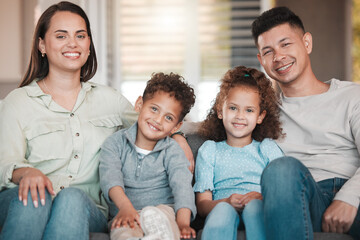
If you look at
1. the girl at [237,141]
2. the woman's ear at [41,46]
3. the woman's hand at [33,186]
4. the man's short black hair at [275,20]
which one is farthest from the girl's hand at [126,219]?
the man's short black hair at [275,20]

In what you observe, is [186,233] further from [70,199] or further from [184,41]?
[184,41]

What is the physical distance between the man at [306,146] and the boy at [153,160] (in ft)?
1.25

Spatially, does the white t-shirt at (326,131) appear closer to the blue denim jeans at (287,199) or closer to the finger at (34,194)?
the blue denim jeans at (287,199)

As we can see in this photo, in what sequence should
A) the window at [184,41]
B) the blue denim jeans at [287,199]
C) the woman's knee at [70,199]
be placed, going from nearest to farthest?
the blue denim jeans at [287,199], the woman's knee at [70,199], the window at [184,41]

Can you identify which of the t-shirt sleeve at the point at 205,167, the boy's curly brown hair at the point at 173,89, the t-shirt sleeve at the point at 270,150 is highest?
the boy's curly brown hair at the point at 173,89

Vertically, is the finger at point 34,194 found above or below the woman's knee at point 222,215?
above

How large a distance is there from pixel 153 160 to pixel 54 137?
16.8 inches

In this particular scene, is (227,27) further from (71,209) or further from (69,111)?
(71,209)

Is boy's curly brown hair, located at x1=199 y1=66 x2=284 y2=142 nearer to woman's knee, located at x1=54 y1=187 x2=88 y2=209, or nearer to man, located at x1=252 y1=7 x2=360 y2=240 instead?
man, located at x1=252 y1=7 x2=360 y2=240

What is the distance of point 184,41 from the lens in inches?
202

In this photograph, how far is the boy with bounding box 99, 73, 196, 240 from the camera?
59.7 inches

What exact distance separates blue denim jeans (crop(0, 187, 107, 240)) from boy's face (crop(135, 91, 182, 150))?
381 millimetres

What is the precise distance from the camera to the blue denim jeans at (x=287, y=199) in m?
1.21

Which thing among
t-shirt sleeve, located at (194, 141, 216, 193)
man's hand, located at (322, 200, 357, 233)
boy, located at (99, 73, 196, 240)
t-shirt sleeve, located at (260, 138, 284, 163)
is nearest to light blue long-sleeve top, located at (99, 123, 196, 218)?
boy, located at (99, 73, 196, 240)
